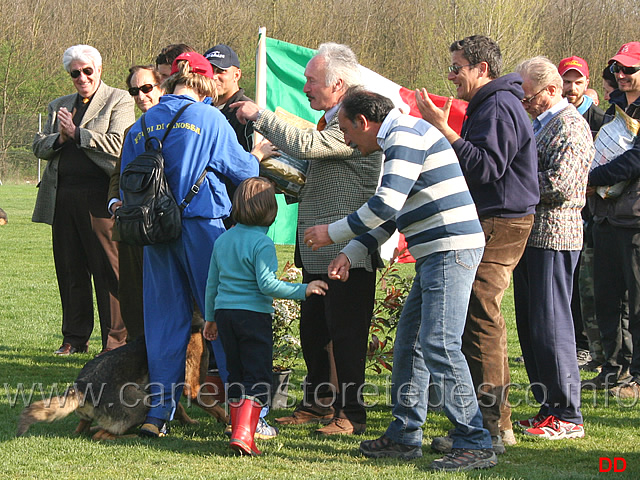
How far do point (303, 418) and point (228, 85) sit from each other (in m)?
2.37

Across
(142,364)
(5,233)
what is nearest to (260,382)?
(142,364)

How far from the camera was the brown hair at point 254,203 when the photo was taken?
13.8ft

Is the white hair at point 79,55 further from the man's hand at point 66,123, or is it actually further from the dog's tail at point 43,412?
the dog's tail at point 43,412

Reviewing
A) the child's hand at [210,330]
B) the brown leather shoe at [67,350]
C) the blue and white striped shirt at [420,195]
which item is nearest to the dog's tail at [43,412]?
the child's hand at [210,330]

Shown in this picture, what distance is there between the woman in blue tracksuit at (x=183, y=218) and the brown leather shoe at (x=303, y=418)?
55cm

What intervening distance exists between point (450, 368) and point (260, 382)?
39.9 inches

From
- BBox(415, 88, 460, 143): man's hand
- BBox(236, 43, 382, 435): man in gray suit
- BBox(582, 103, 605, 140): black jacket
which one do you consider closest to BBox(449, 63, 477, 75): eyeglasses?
BBox(415, 88, 460, 143): man's hand

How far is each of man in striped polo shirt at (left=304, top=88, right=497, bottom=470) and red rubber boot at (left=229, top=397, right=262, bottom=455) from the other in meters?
0.83

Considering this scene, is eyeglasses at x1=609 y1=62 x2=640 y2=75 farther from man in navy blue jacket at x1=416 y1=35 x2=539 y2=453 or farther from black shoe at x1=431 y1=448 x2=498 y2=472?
black shoe at x1=431 y1=448 x2=498 y2=472

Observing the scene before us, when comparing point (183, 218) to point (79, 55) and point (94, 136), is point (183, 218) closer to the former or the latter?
point (94, 136)

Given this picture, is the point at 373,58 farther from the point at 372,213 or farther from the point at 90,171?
the point at 372,213

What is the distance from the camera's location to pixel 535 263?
183 inches

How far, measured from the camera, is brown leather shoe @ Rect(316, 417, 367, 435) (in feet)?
15.2

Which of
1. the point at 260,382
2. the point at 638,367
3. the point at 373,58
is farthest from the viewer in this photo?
the point at 373,58
